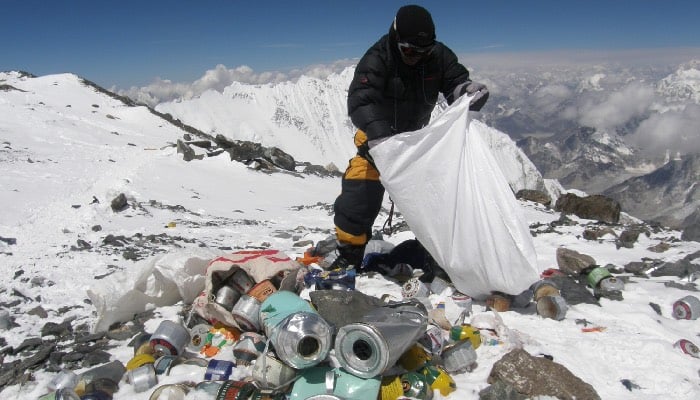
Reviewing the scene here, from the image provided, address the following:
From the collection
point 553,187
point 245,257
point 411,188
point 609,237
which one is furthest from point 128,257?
point 553,187

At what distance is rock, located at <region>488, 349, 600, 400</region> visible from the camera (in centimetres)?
269

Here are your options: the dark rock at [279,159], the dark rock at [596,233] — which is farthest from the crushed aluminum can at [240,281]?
the dark rock at [279,159]

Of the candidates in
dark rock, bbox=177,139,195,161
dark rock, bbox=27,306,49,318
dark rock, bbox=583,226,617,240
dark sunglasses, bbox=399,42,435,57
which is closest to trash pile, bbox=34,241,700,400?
dark rock, bbox=27,306,49,318

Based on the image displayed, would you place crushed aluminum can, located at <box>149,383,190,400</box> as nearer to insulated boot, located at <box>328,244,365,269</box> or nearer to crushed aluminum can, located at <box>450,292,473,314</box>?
crushed aluminum can, located at <box>450,292,473,314</box>

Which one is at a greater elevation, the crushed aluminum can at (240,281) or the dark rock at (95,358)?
the crushed aluminum can at (240,281)

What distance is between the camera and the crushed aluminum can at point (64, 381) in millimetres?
3058

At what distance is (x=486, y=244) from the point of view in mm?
3762

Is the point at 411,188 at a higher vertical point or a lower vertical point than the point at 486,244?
higher

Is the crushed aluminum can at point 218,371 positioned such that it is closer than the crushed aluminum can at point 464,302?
Yes

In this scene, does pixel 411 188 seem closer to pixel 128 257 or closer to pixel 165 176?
pixel 128 257

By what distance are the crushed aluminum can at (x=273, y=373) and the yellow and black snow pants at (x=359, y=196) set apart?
2035mm

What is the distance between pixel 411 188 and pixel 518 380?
5.87 ft

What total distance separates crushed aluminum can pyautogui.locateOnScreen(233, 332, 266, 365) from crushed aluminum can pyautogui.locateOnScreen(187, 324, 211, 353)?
1.51 feet

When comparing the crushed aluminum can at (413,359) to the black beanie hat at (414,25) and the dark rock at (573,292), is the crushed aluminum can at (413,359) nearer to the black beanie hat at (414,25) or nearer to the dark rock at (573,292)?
the dark rock at (573,292)
